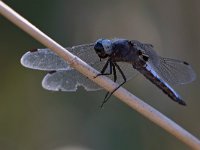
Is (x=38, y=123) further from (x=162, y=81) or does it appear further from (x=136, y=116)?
(x=162, y=81)

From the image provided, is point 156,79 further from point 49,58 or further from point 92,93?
point 92,93

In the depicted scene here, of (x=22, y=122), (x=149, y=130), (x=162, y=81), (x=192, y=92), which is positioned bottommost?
(x=22, y=122)

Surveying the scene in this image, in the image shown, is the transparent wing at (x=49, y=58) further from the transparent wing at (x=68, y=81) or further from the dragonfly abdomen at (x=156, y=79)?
the dragonfly abdomen at (x=156, y=79)

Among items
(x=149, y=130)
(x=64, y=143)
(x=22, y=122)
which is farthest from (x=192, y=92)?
(x=22, y=122)

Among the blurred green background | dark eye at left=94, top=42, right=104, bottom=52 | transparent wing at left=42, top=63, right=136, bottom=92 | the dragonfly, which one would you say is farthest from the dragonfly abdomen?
the blurred green background

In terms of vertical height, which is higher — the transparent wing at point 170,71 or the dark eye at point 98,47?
the dark eye at point 98,47

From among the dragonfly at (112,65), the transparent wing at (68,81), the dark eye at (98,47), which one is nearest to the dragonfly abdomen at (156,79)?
the dragonfly at (112,65)
